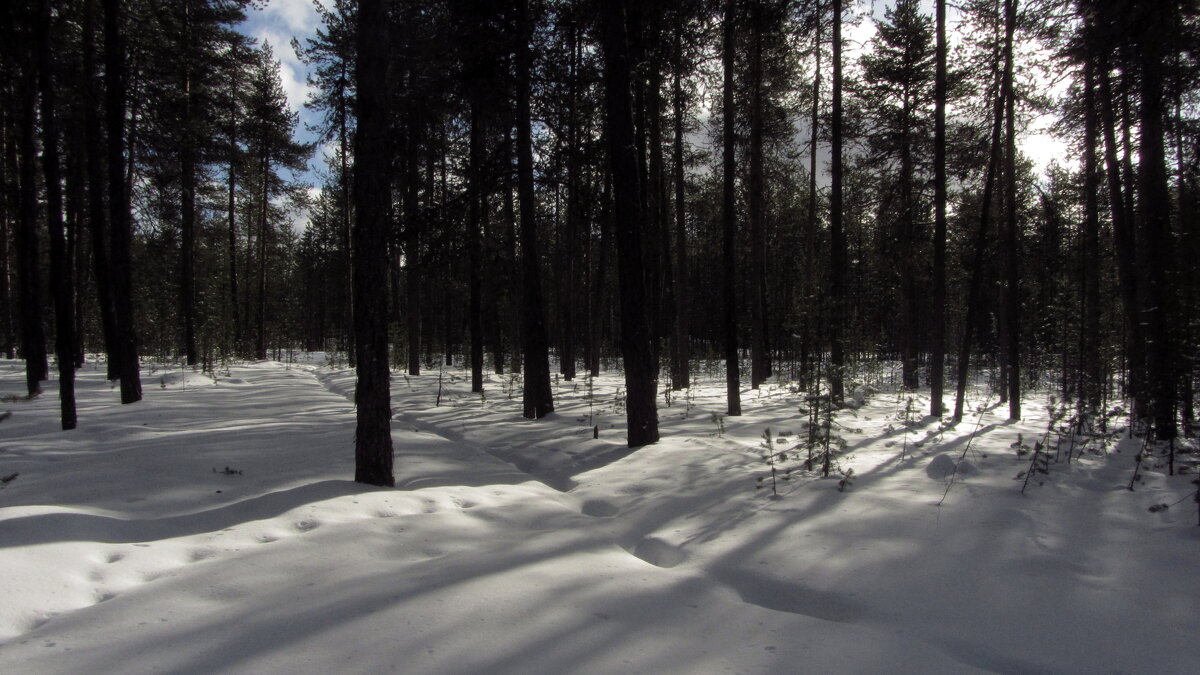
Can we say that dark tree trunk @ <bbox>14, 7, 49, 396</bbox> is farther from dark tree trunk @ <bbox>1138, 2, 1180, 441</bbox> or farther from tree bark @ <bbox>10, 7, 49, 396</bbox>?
dark tree trunk @ <bbox>1138, 2, 1180, 441</bbox>

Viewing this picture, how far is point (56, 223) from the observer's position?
352 inches

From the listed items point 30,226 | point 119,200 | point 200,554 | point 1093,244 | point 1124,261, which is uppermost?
point 119,200

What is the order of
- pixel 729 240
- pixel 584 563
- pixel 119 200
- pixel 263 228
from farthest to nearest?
1. pixel 263 228
2. pixel 119 200
3. pixel 729 240
4. pixel 584 563

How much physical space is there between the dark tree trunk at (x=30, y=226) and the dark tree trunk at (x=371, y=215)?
8503 mm


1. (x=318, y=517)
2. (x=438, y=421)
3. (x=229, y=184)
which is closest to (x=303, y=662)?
(x=318, y=517)

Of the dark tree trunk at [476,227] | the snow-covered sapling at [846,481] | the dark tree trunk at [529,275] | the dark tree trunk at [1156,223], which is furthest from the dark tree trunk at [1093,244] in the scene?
the dark tree trunk at [476,227]

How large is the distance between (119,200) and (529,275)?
26.0 ft

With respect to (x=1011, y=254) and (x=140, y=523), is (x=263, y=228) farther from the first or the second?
(x=1011, y=254)

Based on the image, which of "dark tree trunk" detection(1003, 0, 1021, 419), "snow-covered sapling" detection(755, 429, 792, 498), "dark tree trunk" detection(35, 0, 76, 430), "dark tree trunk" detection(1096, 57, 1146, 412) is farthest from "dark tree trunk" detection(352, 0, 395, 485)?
"dark tree trunk" detection(1003, 0, 1021, 419)

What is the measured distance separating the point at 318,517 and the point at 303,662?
227 cm

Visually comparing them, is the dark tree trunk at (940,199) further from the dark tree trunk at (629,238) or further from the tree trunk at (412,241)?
the tree trunk at (412,241)

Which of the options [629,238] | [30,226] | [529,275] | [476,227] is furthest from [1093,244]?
[30,226]

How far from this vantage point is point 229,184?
2520 cm

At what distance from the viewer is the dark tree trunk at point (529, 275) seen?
34.1 feet
